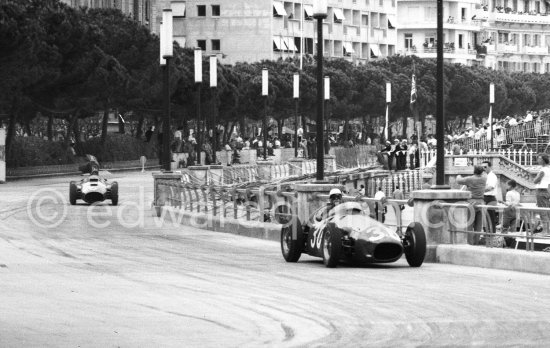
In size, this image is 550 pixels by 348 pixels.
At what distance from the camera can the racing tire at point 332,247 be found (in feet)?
80.5

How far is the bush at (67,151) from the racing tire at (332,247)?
43889 mm

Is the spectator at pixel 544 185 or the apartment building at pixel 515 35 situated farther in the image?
the apartment building at pixel 515 35

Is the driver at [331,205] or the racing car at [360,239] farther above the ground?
the driver at [331,205]

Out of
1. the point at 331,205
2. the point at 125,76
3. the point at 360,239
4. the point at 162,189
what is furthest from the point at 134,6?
the point at 360,239

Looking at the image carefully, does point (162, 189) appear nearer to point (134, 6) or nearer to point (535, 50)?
point (134, 6)

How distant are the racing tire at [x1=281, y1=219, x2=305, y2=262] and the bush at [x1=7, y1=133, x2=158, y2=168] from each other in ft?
139

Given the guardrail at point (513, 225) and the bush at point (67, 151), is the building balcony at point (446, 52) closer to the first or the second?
the bush at point (67, 151)

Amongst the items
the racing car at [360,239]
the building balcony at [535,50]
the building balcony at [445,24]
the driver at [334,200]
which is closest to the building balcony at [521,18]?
the building balcony at [535,50]

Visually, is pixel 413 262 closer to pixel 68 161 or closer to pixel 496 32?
pixel 68 161

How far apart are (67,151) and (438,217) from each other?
49.3 m

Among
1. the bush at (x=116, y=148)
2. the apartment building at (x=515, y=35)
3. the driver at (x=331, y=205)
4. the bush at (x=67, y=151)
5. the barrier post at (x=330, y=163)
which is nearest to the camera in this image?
the driver at (x=331, y=205)

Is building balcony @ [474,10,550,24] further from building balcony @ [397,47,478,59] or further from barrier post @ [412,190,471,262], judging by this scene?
barrier post @ [412,190,471,262]

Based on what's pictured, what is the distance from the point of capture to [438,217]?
26.6m

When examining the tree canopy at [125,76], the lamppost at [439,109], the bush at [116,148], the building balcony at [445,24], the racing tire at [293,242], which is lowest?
the racing tire at [293,242]
